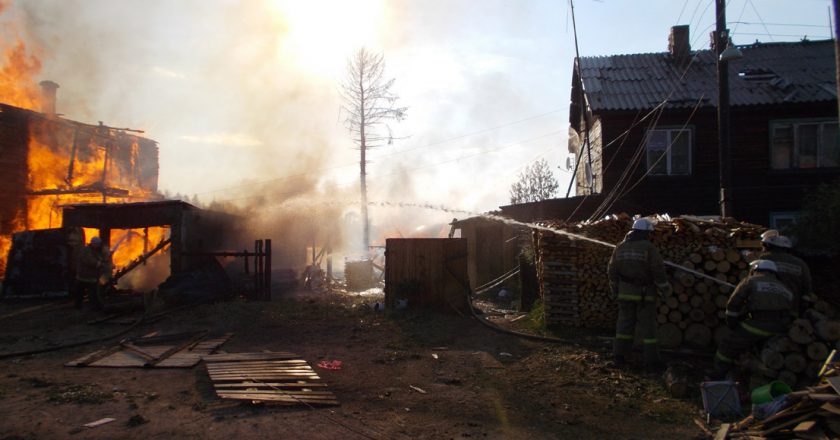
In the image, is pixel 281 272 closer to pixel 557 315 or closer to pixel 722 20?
pixel 557 315

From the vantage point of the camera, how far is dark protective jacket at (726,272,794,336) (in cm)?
588

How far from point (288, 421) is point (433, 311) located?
701 cm

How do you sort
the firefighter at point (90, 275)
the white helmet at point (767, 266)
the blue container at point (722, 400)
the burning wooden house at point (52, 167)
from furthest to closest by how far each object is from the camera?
the burning wooden house at point (52, 167)
the firefighter at point (90, 275)
the white helmet at point (767, 266)
the blue container at point (722, 400)

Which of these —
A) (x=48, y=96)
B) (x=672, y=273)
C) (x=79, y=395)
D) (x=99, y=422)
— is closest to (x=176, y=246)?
(x=79, y=395)

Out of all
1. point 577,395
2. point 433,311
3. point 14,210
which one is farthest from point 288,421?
point 14,210

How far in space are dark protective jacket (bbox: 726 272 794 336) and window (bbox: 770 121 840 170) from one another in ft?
42.4

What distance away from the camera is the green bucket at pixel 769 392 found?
503cm

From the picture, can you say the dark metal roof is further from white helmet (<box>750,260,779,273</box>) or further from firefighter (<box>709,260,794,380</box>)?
firefighter (<box>709,260,794,380</box>)

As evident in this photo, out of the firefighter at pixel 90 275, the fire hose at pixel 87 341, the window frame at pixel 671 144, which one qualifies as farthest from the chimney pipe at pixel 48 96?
the window frame at pixel 671 144

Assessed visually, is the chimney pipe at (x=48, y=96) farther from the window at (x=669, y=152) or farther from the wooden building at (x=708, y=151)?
the window at (x=669, y=152)

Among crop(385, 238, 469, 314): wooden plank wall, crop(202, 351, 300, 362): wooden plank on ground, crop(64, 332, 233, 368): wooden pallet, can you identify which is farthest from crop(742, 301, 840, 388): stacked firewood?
crop(64, 332, 233, 368): wooden pallet

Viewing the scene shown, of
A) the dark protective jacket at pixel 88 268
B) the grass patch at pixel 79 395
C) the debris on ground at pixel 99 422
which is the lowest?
the grass patch at pixel 79 395

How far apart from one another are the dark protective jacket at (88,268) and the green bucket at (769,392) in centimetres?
1315

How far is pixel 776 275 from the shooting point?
6.14m
